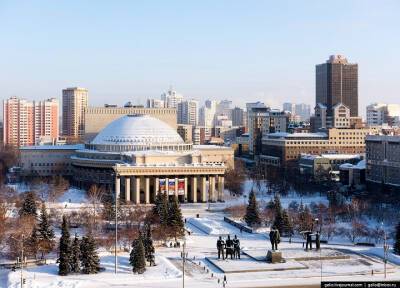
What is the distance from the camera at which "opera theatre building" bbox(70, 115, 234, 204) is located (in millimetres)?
89500

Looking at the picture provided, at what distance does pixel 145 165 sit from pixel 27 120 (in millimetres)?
110313

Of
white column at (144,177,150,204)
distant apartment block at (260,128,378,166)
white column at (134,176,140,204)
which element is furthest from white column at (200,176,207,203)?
distant apartment block at (260,128,378,166)

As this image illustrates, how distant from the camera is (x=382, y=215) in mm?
69500

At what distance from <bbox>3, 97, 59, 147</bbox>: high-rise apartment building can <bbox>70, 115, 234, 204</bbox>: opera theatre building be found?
83.0 metres

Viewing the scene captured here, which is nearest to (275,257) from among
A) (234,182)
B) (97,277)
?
→ (97,277)

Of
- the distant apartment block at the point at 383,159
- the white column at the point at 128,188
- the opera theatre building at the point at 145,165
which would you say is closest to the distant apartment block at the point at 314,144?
the opera theatre building at the point at 145,165

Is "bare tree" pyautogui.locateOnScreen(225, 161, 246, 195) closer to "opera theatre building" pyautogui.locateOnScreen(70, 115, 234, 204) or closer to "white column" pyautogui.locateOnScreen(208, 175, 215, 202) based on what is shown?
"opera theatre building" pyautogui.locateOnScreen(70, 115, 234, 204)

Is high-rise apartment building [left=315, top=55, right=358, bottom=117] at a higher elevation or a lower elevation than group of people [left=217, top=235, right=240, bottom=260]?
higher

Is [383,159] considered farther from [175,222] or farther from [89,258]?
[89,258]

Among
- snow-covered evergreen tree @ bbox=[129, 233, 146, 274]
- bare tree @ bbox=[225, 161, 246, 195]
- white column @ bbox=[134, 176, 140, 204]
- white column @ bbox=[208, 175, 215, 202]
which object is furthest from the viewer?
bare tree @ bbox=[225, 161, 246, 195]

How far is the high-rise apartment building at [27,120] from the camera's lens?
190 metres

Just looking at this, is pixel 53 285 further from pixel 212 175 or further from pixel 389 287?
pixel 212 175

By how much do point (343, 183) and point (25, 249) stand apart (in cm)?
6391

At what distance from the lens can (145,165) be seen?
298 feet
